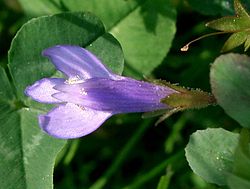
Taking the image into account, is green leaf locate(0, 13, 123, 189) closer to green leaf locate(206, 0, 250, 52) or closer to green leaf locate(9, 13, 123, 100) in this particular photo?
green leaf locate(9, 13, 123, 100)

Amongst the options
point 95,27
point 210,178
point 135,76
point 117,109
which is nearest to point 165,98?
point 117,109

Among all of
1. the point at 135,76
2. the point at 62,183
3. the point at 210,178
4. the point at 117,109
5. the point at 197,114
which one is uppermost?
the point at 117,109

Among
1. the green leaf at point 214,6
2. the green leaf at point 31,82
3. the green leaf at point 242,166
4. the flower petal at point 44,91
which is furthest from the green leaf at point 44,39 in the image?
the green leaf at point 242,166

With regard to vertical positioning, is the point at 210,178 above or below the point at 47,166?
above

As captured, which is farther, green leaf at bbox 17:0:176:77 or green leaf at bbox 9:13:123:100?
green leaf at bbox 17:0:176:77

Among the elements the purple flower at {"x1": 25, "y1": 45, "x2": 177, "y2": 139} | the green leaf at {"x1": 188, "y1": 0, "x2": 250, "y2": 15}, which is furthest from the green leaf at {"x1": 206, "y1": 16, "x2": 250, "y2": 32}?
the green leaf at {"x1": 188, "y1": 0, "x2": 250, "y2": 15}

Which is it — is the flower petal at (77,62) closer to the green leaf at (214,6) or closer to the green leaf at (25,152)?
the green leaf at (25,152)

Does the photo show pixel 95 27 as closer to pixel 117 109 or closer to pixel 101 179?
pixel 117 109

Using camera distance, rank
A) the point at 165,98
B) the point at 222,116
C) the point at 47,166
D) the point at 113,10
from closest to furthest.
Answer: the point at 165,98 → the point at 47,166 → the point at 113,10 → the point at 222,116
